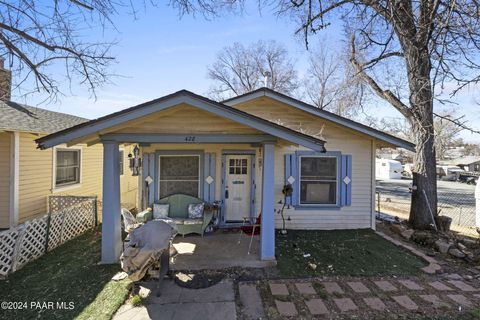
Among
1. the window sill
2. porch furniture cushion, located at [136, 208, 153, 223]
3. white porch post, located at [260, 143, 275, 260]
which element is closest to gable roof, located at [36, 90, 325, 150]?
white porch post, located at [260, 143, 275, 260]

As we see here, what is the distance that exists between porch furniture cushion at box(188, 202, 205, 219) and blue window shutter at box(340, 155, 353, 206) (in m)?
4.04

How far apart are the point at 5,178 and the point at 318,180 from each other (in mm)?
8647

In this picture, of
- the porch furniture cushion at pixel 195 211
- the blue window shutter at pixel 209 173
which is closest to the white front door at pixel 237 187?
the blue window shutter at pixel 209 173

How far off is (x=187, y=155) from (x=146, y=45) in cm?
336

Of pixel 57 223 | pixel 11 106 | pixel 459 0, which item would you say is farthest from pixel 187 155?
pixel 459 0

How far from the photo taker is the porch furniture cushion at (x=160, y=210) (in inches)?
282

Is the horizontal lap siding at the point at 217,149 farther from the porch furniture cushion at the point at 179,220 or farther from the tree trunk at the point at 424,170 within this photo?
the tree trunk at the point at 424,170

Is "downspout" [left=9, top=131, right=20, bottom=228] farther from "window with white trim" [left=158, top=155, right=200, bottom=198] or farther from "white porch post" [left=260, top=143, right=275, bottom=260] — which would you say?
"white porch post" [left=260, top=143, right=275, bottom=260]

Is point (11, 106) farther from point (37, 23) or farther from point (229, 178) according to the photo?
point (229, 178)

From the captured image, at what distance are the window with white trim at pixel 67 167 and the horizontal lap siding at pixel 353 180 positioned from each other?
22.9ft

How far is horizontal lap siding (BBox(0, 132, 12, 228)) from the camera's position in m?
7.12

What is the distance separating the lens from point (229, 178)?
7695 millimetres

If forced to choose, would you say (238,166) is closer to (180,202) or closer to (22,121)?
(180,202)

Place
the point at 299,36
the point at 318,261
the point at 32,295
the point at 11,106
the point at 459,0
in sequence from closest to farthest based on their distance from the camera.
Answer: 1. the point at 32,295
2. the point at 459,0
3. the point at 318,261
4. the point at 299,36
5. the point at 11,106
